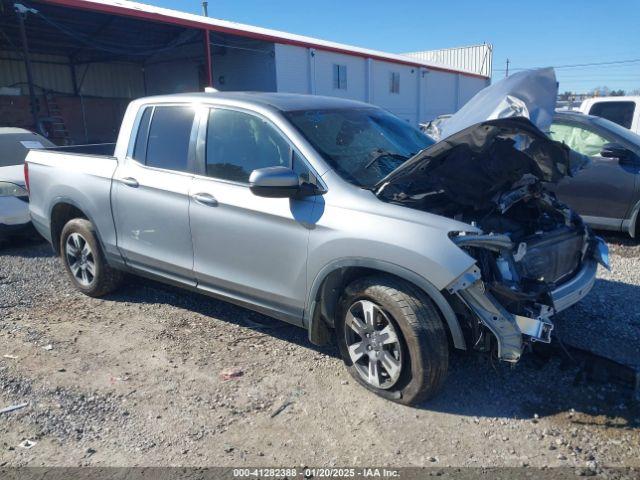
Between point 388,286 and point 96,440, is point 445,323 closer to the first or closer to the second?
point 388,286

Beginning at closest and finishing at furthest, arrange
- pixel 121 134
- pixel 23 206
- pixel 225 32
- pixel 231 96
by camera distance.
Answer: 1. pixel 231 96
2. pixel 121 134
3. pixel 23 206
4. pixel 225 32

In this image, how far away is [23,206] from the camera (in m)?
7.26

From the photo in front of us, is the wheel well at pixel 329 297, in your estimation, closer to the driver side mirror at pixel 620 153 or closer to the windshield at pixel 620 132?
the driver side mirror at pixel 620 153

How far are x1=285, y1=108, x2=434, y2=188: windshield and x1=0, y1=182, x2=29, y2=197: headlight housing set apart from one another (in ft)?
16.9

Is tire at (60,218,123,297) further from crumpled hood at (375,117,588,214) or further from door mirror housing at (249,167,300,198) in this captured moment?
crumpled hood at (375,117,588,214)

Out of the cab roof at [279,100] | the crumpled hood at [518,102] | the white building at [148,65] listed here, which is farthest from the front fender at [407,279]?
the white building at [148,65]

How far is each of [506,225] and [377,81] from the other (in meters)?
21.5

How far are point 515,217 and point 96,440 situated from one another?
10.1 feet

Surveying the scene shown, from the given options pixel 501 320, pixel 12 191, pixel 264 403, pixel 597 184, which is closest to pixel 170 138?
pixel 264 403

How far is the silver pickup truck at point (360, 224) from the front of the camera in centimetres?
313

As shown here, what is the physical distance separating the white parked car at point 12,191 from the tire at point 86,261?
214cm

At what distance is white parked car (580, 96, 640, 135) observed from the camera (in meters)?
9.33

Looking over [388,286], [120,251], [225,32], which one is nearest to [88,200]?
[120,251]

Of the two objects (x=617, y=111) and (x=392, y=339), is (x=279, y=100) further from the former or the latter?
(x=617, y=111)
